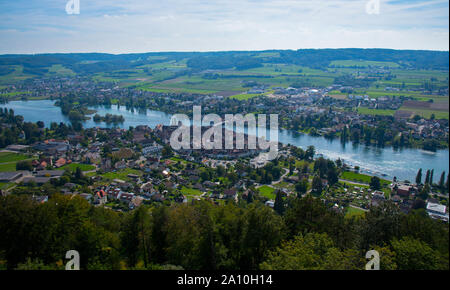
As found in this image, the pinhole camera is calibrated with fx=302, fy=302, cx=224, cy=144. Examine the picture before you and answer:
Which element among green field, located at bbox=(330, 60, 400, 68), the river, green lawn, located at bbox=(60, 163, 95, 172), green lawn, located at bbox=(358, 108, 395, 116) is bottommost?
green lawn, located at bbox=(60, 163, 95, 172)

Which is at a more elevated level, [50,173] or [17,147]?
[17,147]

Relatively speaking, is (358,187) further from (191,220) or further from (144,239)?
(144,239)

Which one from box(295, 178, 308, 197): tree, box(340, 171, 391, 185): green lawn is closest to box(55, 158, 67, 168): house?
box(295, 178, 308, 197): tree

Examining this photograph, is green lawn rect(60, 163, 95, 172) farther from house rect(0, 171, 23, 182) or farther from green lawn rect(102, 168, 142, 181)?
house rect(0, 171, 23, 182)

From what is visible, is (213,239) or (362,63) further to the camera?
(362,63)

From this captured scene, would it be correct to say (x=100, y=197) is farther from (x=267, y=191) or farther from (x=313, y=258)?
(x=313, y=258)

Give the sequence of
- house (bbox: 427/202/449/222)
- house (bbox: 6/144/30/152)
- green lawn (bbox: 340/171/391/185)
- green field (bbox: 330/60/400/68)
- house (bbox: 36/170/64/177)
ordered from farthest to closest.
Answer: green field (bbox: 330/60/400/68), house (bbox: 6/144/30/152), house (bbox: 36/170/64/177), green lawn (bbox: 340/171/391/185), house (bbox: 427/202/449/222)

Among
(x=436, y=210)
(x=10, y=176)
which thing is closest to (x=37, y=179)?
(x=10, y=176)

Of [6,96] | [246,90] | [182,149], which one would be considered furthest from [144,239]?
[6,96]

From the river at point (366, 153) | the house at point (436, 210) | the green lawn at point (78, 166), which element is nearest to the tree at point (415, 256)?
the river at point (366, 153)

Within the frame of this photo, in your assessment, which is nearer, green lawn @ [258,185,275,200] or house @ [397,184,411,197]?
house @ [397,184,411,197]

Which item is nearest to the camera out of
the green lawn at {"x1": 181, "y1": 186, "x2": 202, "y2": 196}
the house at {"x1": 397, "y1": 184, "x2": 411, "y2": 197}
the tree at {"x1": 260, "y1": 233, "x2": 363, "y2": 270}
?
the tree at {"x1": 260, "y1": 233, "x2": 363, "y2": 270}
